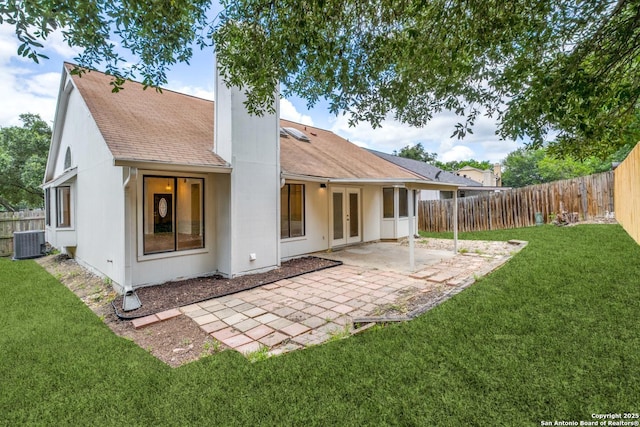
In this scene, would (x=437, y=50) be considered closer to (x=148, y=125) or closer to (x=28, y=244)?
(x=148, y=125)

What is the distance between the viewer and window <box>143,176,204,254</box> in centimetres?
610

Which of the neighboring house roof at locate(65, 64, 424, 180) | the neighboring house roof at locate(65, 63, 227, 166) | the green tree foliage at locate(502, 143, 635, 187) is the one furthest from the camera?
the green tree foliage at locate(502, 143, 635, 187)

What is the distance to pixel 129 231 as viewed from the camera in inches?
222

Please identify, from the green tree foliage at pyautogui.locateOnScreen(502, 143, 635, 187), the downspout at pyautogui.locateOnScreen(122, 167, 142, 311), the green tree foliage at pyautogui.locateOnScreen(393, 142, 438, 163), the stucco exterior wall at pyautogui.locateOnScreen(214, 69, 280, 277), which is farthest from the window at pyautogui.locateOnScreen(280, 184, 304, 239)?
the green tree foliage at pyautogui.locateOnScreen(393, 142, 438, 163)

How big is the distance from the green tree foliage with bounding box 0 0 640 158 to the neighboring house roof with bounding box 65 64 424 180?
257cm

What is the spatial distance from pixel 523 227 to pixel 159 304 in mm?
14804

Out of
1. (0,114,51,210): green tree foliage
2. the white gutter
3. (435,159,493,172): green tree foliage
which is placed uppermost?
(435,159,493,172): green tree foliage

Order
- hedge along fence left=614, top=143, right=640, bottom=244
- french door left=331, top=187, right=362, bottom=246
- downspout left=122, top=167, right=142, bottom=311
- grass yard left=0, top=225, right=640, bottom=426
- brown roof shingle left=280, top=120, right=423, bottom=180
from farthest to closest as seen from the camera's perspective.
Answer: french door left=331, top=187, right=362, bottom=246 < brown roof shingle left=280, top=120, right=423, bottom=180 < downspout left=122, top=167, right=142, bottom=311 < hedge along fence left=614, top=143, right=640, bottom=244 < grass yard left=0, top=225, right=640, bottom=426

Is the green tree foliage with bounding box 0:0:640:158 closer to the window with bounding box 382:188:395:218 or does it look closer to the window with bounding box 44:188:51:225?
the window with bounding box 382:188:395:218

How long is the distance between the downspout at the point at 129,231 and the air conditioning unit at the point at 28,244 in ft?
25.4

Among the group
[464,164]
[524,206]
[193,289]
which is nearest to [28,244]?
[193,289]

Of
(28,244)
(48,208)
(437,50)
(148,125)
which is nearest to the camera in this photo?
(437,50)

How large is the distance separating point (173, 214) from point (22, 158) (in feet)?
54.5

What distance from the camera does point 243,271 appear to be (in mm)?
6855
